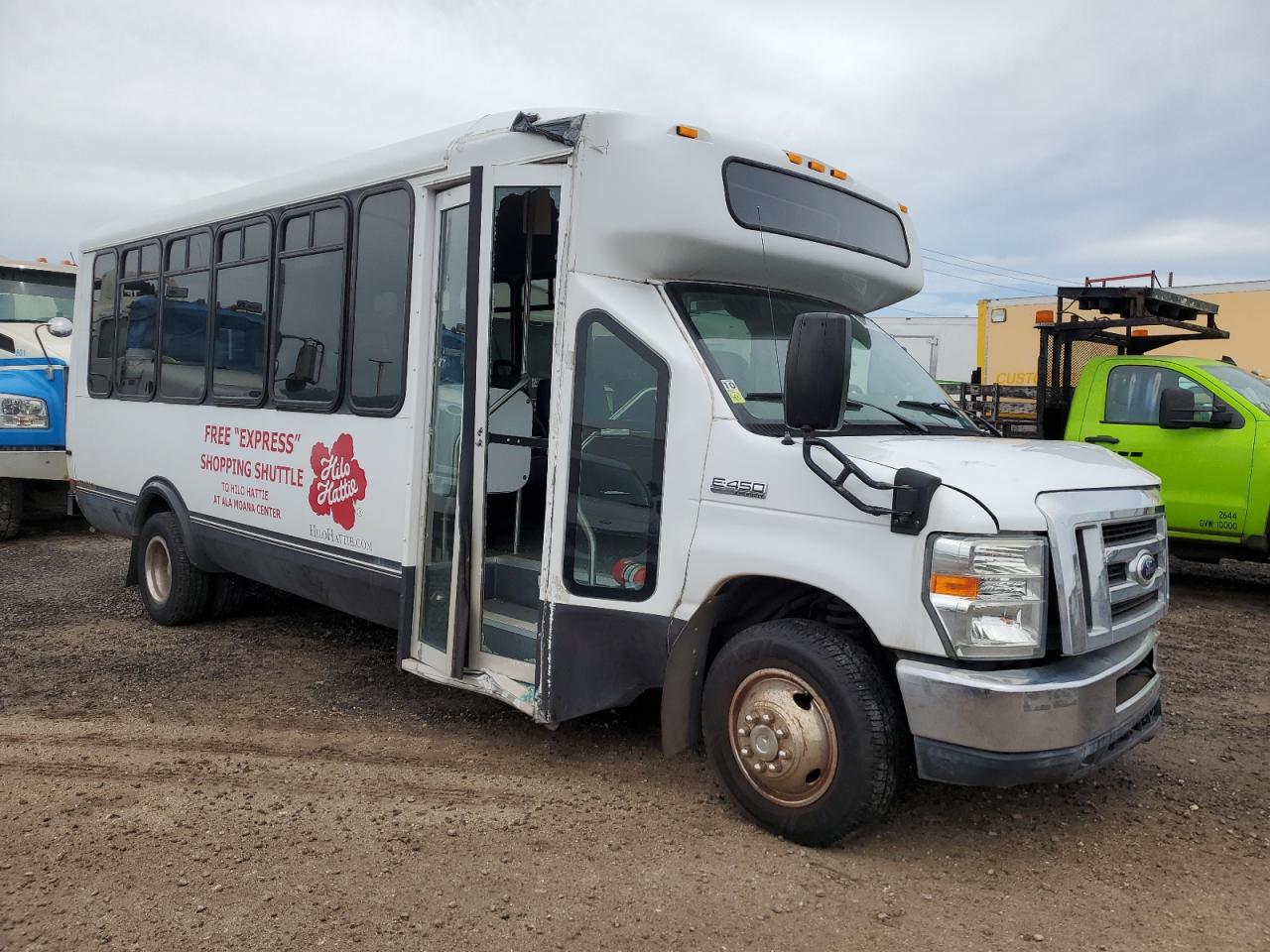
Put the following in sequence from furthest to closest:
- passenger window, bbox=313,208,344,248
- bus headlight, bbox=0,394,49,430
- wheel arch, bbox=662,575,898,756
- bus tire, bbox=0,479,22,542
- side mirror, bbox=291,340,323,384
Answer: bus tire, bbox=0,479,22,542
bus headlight, bbox=0,394,49,430
side mirror, bbox=291,340,323,384
passenger window, bbox=313,208,344,248
wheel arch, bbox=662,575,898,756

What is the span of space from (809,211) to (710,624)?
6.27 ft

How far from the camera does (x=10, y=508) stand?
10.4 m

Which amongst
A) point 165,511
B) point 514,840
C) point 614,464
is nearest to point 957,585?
point 614,464

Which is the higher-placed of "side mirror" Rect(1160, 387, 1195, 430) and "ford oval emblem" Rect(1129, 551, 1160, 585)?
"side mirror" Rect(1160, 387, 1195, 430)

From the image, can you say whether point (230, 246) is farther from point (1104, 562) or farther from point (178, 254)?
point (1104, 562)

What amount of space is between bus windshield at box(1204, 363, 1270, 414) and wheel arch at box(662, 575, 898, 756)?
6.02 metres

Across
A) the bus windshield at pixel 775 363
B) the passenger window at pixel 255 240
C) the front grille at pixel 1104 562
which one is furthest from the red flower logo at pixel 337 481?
the front grille at pixel 1104 562

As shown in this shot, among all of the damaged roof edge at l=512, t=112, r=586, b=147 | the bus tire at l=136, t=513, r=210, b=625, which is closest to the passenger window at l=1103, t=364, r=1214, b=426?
the damaged roof edge at l=512, t=112, r=586, b=147

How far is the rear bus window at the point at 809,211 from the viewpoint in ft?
A: 13.9

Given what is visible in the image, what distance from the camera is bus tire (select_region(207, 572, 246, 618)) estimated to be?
6.82 m

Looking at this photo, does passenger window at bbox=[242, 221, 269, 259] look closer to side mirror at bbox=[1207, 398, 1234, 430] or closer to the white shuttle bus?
the white shuttle bus

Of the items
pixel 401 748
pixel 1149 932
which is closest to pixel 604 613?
pixel 401 748

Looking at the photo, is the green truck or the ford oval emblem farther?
the green truck

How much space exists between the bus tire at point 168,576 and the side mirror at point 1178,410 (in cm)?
719
